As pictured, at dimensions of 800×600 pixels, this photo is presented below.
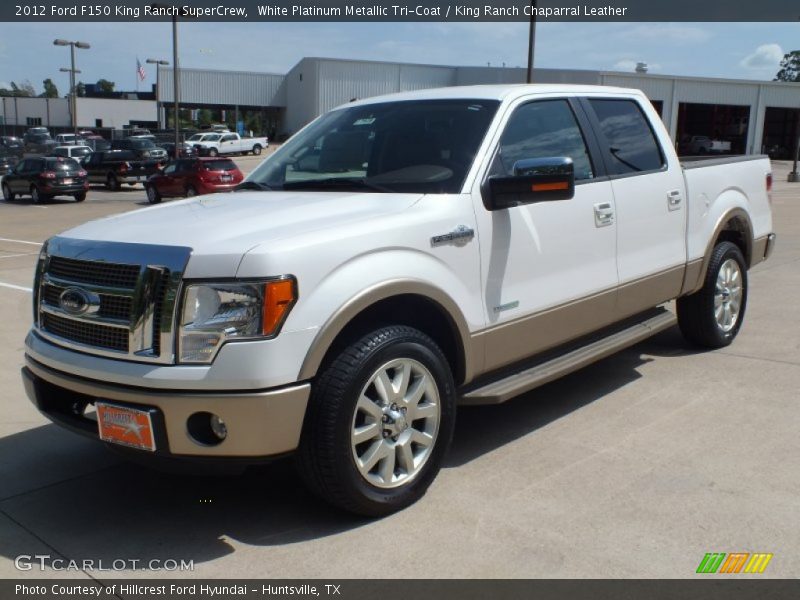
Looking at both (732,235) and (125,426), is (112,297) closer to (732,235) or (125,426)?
(125,426)

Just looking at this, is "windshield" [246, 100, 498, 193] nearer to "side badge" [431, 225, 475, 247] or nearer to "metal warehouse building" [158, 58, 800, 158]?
"side badge" [431, 225, 475, 247]

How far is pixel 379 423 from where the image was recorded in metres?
3.60

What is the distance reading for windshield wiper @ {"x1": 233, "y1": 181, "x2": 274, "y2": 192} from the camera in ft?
15.5

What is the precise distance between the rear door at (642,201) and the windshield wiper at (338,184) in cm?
161

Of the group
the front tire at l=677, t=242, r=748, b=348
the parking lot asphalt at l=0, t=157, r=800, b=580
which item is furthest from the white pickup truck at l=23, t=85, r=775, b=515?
the front tire at l=677, t=242, r=748, b=348

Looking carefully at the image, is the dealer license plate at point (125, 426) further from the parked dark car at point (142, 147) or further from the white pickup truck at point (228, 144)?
the white pickup truck at point (228, 144)

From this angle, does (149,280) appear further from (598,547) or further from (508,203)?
(598,547)

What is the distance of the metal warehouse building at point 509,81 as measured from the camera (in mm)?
58719

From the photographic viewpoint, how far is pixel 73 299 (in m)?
3.58

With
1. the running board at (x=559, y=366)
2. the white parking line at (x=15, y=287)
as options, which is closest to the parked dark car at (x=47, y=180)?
the white parking line at (x=15, y=287)

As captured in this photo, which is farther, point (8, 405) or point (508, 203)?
point (8, 405)

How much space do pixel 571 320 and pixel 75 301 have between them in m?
2.61

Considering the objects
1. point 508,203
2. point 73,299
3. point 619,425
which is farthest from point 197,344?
point 619,425

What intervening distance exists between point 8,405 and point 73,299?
2347 millimetres
